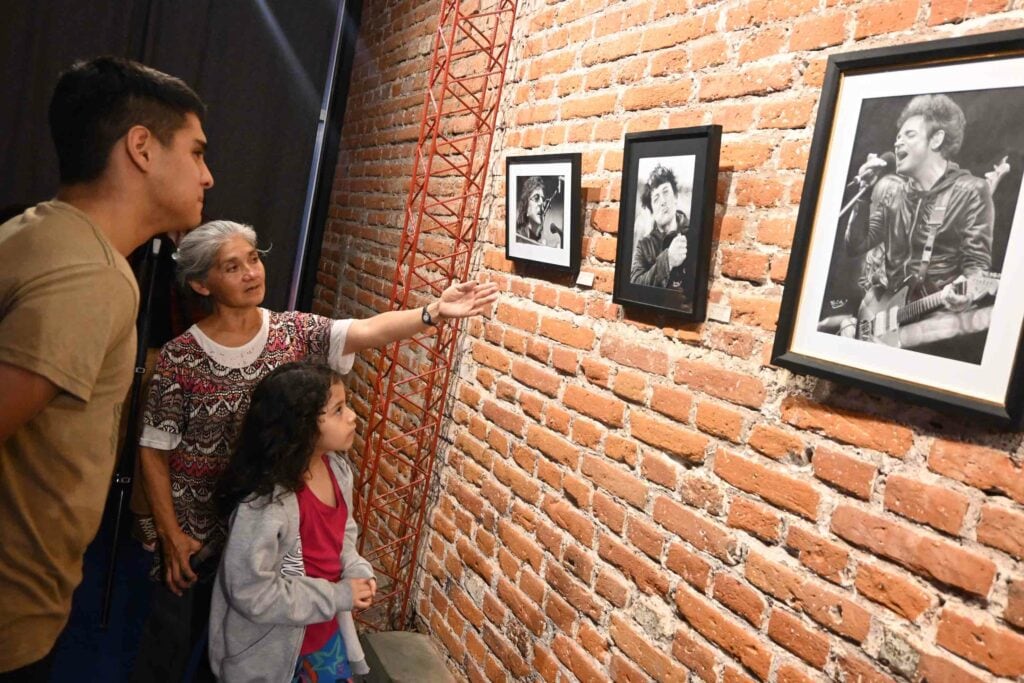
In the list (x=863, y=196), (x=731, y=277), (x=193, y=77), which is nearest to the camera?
(x=863, y=196)

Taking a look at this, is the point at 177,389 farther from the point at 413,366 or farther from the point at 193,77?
the point at 193,77

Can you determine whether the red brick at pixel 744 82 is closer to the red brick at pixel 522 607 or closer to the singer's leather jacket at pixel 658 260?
the singer's leather jacket at pixel 658 260

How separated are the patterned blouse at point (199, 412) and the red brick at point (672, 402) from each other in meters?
1.12

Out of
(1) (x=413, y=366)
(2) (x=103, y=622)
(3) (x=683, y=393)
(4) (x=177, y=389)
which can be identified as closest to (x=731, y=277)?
(3) (x=683, y=393)

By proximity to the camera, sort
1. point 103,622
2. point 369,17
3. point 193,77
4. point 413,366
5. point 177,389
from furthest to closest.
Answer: point 369,17, point 193,77, point 413,366, point 103,622, point 177,389

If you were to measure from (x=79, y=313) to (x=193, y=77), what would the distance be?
10.7 feet

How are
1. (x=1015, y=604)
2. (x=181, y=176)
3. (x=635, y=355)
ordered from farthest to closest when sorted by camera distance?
(x=635, y=355) < (x=181, y=176) < (x=1015, y=604)

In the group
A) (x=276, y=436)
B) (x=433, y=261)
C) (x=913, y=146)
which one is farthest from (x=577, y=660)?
(x=433, y=261)

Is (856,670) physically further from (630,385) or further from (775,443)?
(630,385)

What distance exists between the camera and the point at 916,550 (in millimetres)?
1128

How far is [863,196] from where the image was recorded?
3.97ft

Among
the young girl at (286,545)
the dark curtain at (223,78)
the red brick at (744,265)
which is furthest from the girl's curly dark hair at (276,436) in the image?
the dark curtain at (223,78)

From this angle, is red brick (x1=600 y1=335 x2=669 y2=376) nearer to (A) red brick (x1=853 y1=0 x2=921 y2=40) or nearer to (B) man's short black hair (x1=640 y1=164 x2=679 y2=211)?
(B) man's short black hair (x1=640 y1=164 x2=679 y2=211)

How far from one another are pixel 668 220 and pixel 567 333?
0.53m
